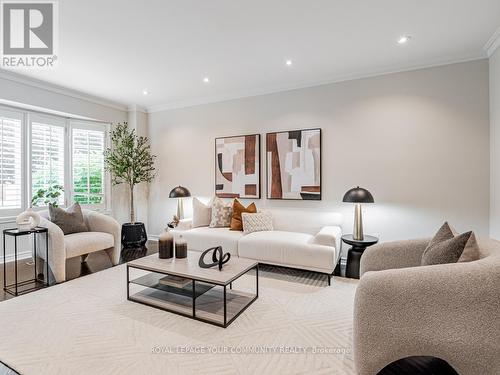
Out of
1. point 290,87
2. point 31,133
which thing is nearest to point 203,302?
point 290,87

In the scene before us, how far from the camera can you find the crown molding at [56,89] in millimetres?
3725

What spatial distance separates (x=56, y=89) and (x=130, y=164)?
1607 millimetres

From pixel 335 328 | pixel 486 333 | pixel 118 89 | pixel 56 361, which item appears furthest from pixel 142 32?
pixel 486 333

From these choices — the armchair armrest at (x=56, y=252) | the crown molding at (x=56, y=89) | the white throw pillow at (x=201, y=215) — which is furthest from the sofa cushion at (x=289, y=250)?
the crown molding at (x=56, y=89)

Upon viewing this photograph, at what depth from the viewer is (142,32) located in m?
2.73

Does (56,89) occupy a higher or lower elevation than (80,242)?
higher

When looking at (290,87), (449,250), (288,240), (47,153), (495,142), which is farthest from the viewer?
(47,153)

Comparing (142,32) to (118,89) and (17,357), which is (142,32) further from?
(17,357)

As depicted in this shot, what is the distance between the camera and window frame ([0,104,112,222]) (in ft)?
13.3

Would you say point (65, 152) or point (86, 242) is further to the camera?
point (65, 152)

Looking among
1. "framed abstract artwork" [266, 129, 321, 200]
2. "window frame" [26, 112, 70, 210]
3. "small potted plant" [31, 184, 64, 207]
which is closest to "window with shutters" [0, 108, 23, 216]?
"window frame" [26, 112, 70, 210]

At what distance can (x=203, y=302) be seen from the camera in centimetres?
257

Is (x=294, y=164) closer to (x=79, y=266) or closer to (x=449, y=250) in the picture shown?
(x=449, y=250)

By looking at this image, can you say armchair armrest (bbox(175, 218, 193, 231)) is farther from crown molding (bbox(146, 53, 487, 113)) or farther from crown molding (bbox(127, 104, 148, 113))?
crown molding (bbox(127, 104, 148, 113))
